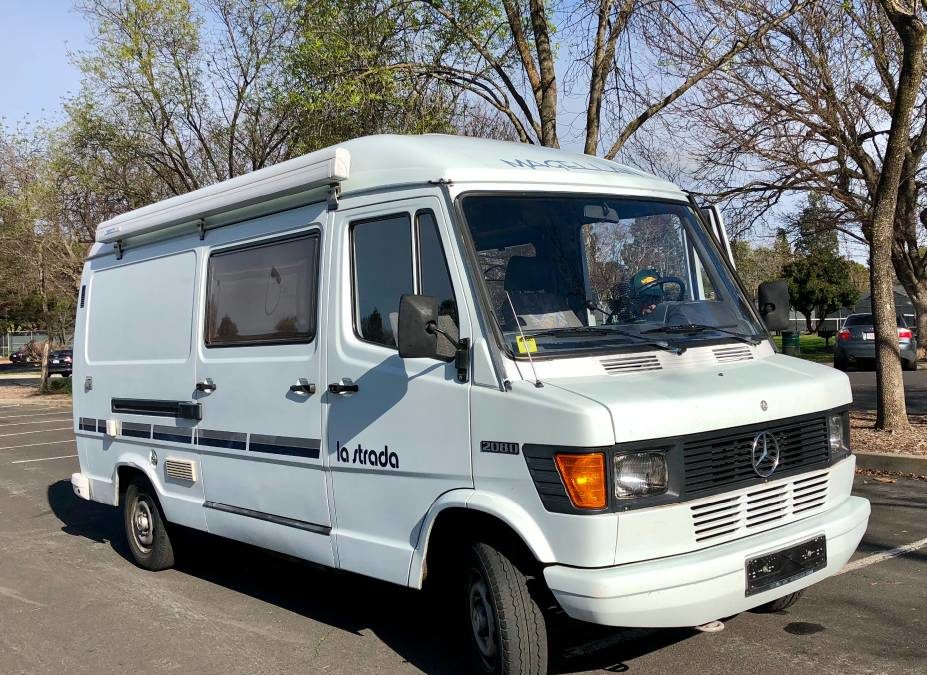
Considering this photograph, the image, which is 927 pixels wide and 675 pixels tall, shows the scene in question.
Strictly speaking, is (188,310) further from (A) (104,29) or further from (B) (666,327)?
(A) (104,29)

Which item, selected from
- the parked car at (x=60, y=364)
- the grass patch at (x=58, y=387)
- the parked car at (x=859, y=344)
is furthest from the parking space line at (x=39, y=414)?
the parked car at (x=859, y=344)

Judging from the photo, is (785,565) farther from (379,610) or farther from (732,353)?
(379,610)

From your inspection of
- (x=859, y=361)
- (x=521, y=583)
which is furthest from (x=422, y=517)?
(x=859, y=361)

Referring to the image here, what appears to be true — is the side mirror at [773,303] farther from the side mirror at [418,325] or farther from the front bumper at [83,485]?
the front bumper at [83,485]

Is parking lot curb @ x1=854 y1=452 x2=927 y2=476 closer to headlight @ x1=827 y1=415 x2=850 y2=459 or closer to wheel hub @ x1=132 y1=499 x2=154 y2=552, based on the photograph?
headlight @ x1=827 y1=415 x2=850 y2=459

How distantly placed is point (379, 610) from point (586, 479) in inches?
102

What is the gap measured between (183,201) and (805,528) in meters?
4.76

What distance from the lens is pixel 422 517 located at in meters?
4.64

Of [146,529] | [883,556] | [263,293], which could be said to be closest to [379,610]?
[263,293]

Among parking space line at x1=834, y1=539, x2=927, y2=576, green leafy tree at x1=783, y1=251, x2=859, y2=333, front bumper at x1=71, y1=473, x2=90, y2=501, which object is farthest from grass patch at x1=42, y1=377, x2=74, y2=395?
green leafy tree at x1=783, y1=251, x2=859, y2=333

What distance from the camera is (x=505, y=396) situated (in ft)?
13.9

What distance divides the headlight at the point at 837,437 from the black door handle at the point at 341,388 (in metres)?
2.46

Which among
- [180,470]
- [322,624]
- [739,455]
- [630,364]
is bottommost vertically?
[322,624]

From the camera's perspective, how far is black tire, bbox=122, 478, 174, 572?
7145 millimetres
